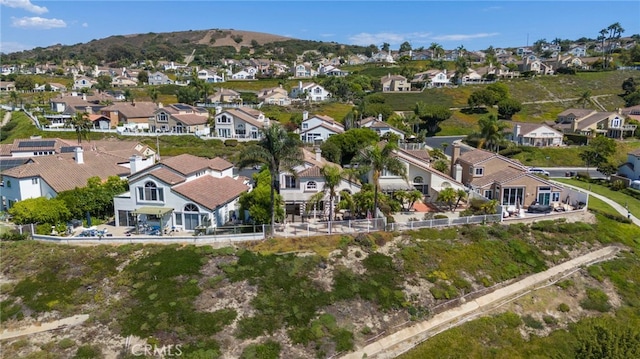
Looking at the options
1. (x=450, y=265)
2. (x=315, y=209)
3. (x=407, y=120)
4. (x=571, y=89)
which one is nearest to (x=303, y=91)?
(x=407, y=120)

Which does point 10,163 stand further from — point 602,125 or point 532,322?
point 602,125

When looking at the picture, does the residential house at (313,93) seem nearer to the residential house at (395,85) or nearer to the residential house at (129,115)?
the residential house at (395,85)

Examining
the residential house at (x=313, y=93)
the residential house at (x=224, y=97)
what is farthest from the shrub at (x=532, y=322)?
the residential house at (x=224, y=97)

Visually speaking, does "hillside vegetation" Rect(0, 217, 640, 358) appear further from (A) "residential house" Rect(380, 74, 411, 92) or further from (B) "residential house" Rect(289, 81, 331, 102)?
(A) "residential house" Rect(380, 74, 411, 92)

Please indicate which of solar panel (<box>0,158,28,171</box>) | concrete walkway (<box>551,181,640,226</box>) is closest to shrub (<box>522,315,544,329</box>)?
concrete walkway (<box>551,181,640,226</box>)

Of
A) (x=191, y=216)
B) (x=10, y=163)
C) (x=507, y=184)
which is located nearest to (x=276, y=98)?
(x=10, y=163)

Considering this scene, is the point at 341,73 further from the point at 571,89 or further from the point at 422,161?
the point at 422,161
